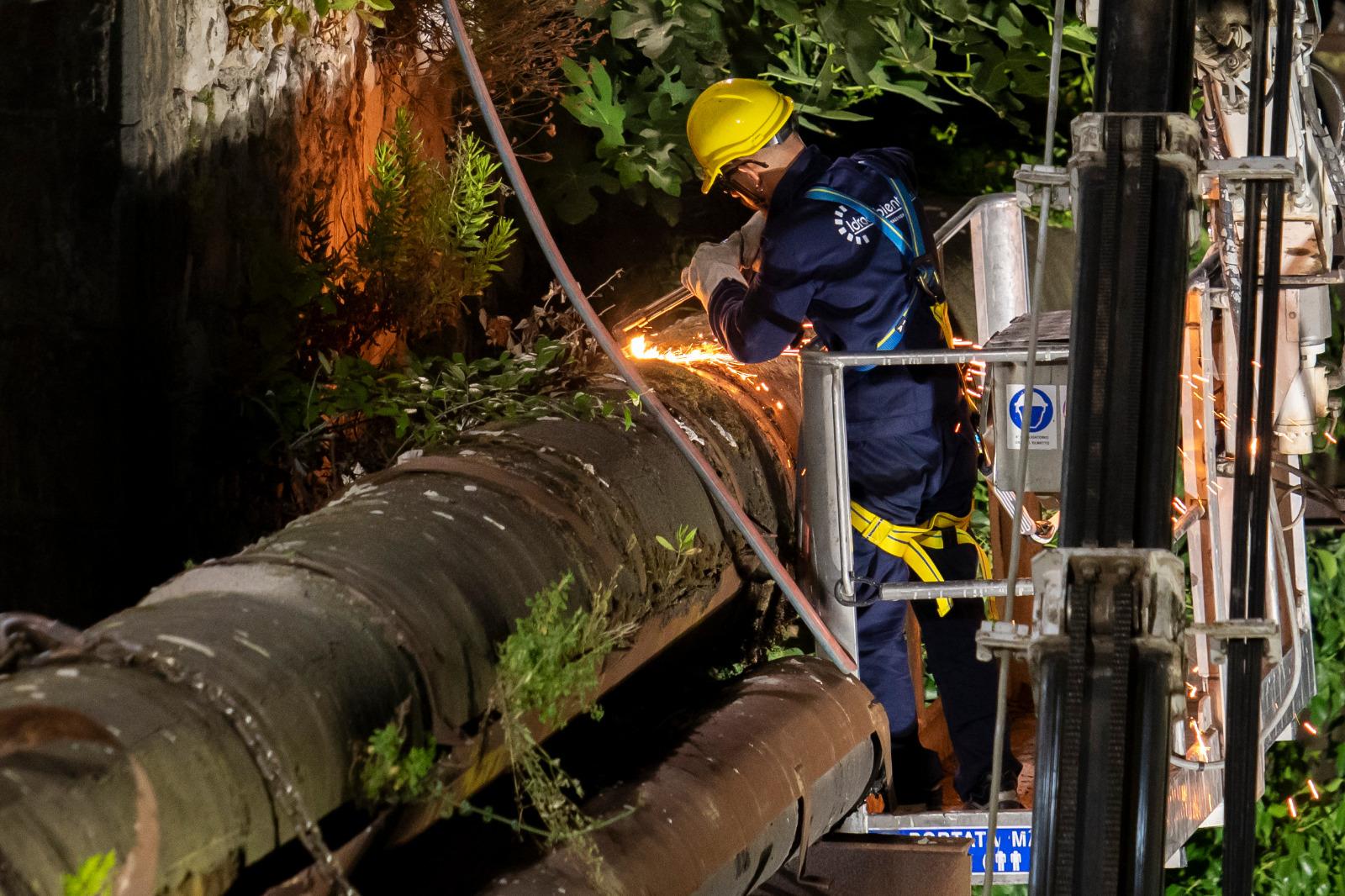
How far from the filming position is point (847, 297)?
454 centimetres

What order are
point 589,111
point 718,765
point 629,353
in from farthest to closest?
1. point 589,111
2. point 629,353
3. point 718,765

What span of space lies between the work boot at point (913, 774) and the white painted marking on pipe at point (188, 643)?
2.69 meters

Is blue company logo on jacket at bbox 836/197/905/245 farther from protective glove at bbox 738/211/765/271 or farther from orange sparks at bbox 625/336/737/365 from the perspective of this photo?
orange sparks at bbox 625/336/737/365

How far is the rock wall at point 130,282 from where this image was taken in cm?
411

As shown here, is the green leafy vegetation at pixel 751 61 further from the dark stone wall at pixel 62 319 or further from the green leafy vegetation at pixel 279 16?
the dark stone wall at pixel 62 319

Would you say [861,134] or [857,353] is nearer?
[857,353]

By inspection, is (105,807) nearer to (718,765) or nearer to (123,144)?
(718,765)

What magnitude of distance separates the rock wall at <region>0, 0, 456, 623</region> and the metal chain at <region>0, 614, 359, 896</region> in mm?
1919

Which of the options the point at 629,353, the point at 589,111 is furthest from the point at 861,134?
the point at 629,353

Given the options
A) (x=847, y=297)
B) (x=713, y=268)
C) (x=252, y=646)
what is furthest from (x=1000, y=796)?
(x=252, y=646)

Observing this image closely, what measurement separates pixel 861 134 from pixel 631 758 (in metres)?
5.33

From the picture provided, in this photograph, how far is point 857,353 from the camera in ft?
13.8

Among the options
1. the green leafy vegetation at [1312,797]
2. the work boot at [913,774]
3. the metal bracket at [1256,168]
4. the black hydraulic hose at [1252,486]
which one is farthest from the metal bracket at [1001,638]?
the green leafy vegetation at [1312,797]

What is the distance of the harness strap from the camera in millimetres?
4613
